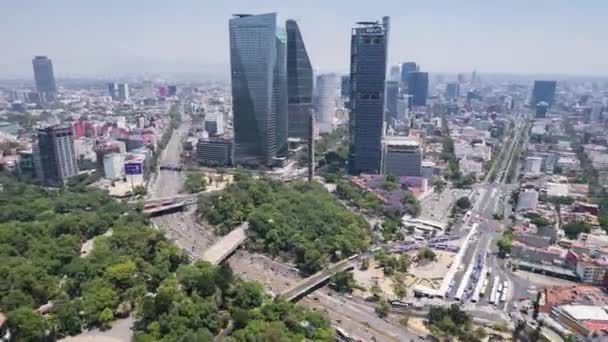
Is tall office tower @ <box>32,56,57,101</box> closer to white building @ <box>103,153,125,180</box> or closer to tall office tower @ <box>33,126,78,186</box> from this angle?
tall office tower @ <box>33,126,78,186</box>

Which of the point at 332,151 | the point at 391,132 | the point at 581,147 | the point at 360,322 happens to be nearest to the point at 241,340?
the point at 360,322

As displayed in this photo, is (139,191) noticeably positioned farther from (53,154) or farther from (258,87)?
(258,87)

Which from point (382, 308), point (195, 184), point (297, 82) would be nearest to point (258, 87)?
point (297, 82)

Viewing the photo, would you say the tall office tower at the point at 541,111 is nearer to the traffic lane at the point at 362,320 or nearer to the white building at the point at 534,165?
the white building at the point at 534,165

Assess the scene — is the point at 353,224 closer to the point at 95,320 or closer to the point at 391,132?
the point at 95,320

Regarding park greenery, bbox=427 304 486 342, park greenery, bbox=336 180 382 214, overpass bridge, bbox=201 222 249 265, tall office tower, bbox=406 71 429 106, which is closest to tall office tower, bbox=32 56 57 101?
tall office tower, bbox=406 71 429 106

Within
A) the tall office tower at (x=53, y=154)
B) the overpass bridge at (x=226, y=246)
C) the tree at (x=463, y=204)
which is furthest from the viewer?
the tall office tower at (x=53, y=154)

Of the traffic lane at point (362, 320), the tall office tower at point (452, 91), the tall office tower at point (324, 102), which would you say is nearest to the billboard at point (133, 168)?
the traffic lane at point (362, 320)

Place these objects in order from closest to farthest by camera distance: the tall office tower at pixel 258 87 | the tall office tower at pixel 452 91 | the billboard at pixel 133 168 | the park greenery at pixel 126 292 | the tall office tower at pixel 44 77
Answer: the park greenery at pixel 126 292 → the billboard at pixel 133 168 → the tall office tower at pixel 258 87 → the tall office tower at pixel 44 77 → the tall office tower at pixel 452 91
